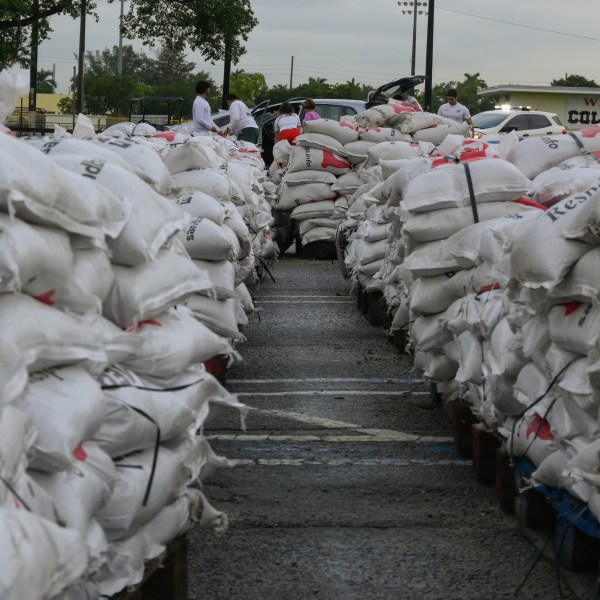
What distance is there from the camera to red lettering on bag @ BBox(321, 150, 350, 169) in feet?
54.1

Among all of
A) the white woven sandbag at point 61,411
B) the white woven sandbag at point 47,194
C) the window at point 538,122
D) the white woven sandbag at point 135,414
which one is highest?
the window at point 538,122

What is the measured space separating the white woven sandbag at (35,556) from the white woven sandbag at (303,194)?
13.9m

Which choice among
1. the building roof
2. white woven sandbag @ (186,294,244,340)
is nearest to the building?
the building roof

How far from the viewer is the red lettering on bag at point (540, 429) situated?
4.97 meters

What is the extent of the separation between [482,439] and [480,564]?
1.09m

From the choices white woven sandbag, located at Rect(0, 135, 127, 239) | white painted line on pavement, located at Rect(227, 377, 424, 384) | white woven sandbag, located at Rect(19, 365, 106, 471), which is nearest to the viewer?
white woven sandbag, located at Rect(19, 365, 106, 471)

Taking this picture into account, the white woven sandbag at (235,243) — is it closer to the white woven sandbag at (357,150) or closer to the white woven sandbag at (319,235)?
the white woven sandbag at (357,150)

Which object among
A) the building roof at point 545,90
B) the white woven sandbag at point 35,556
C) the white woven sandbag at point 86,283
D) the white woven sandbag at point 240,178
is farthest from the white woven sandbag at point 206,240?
the building roof at point 545,90

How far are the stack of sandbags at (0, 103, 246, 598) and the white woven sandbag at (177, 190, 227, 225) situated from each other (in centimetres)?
341

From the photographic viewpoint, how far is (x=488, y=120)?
2947 cm

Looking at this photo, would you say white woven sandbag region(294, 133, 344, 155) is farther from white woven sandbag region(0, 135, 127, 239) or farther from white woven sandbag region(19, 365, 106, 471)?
white woven sandbag region(19, 365, 106, 471)

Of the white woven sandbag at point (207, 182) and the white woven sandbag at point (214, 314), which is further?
the white woven sandbag at point (207, 182)

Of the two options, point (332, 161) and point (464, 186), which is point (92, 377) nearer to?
point (464, 186)

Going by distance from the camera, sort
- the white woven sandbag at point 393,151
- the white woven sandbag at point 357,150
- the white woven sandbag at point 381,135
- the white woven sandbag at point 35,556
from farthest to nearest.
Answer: the white woven sandbag at point 357,150
the white woven sandbag at point 381,135
the white woven sandbag at point 393,151
the white woven sandbag at point 35,556
